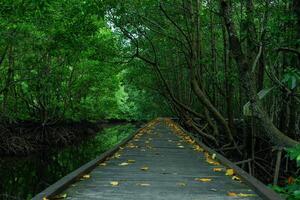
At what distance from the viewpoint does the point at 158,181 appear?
5.77 m

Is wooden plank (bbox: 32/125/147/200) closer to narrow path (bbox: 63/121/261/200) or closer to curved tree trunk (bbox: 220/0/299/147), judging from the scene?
narrow path (bbox: 63/121/261/200)

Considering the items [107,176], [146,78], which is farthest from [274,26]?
[146,78]

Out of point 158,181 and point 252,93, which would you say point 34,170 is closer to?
point 158,181

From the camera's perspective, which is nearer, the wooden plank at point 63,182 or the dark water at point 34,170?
the wooden plank at point 63,182

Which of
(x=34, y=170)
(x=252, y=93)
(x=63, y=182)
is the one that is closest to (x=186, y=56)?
(x=34, y=170)

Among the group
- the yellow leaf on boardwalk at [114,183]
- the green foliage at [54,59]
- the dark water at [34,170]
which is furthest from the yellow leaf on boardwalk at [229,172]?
the dark water at [34,170]

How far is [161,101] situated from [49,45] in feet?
107

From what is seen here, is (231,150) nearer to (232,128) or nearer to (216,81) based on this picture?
(232,128)

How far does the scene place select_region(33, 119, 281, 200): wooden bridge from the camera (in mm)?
4734

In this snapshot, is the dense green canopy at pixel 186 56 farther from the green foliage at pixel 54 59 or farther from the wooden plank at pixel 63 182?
the wooden plank at pixel 63 182

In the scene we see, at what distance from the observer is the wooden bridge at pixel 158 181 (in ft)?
15.5

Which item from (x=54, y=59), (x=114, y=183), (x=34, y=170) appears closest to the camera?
(x=114, y=183)

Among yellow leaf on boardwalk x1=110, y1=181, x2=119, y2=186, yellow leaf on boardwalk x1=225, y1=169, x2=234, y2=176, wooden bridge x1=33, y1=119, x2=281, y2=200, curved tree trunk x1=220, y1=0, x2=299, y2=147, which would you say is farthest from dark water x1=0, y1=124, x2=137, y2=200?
curved tree trunk x1=220, y1=0, x2=299, y2=147

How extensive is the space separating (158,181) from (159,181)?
13 millimetres
